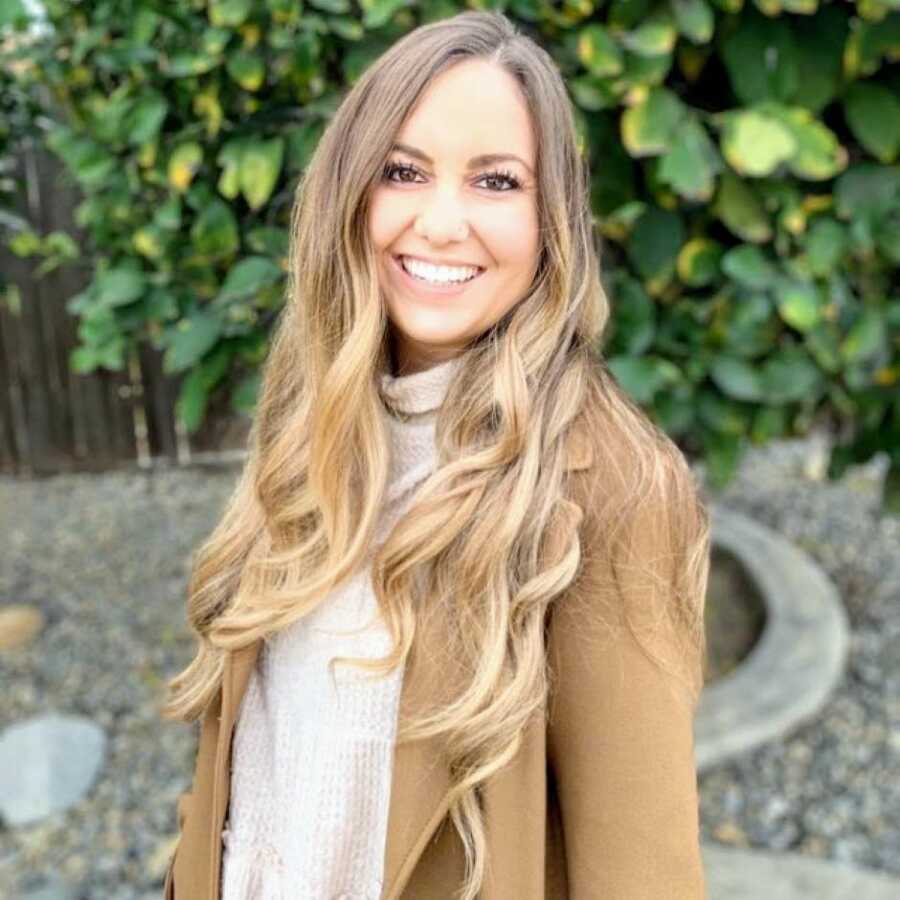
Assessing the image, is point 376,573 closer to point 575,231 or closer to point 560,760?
point 560,760

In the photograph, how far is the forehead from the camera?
45.8 inches

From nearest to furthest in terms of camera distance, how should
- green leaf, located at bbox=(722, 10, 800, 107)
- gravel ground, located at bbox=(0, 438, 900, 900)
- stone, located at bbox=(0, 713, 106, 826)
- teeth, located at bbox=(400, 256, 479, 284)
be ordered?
teeth, located at bbox=(400, 256, 479, 284)
green leaf, located at bbox=(722, 10, 800, 107)
gravel ground, located at bbox=(0, 438, 900, 900)
stone, located at bbox=(0, 713, 106, 826)

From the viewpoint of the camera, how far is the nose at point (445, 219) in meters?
1.16

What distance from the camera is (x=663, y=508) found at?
112 cm

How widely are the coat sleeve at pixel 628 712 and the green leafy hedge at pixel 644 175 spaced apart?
0.98 meters

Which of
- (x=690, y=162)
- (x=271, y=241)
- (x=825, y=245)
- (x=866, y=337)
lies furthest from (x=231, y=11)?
(x=866, y=337)

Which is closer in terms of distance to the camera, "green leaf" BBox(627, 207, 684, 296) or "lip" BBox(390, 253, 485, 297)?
"lip" BBox(390, 253, 485, 297)

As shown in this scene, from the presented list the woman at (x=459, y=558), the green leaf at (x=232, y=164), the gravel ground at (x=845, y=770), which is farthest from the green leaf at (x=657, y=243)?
the gravel ground at (x=845, y=770)

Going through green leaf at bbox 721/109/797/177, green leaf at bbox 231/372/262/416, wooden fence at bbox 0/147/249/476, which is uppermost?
green leaf at bbox 721/109/797/177

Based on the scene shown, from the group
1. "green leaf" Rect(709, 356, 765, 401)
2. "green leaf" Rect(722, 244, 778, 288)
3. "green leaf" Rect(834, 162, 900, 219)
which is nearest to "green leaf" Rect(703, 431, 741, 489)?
"green leaf" Rect(709, 356, 765, 401)

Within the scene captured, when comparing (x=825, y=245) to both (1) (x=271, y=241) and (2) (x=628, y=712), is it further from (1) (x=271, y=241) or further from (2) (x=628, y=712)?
(2) (x=628, y=712)

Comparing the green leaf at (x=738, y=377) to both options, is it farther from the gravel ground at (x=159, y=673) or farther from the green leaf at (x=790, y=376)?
the gravel ground at (x=159, y=673)

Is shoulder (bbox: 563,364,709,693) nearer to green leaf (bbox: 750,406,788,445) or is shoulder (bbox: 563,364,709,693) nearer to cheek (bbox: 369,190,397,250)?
cheek (bbox: 369,190,397,250)

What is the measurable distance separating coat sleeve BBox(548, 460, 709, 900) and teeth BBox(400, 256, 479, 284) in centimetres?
27
